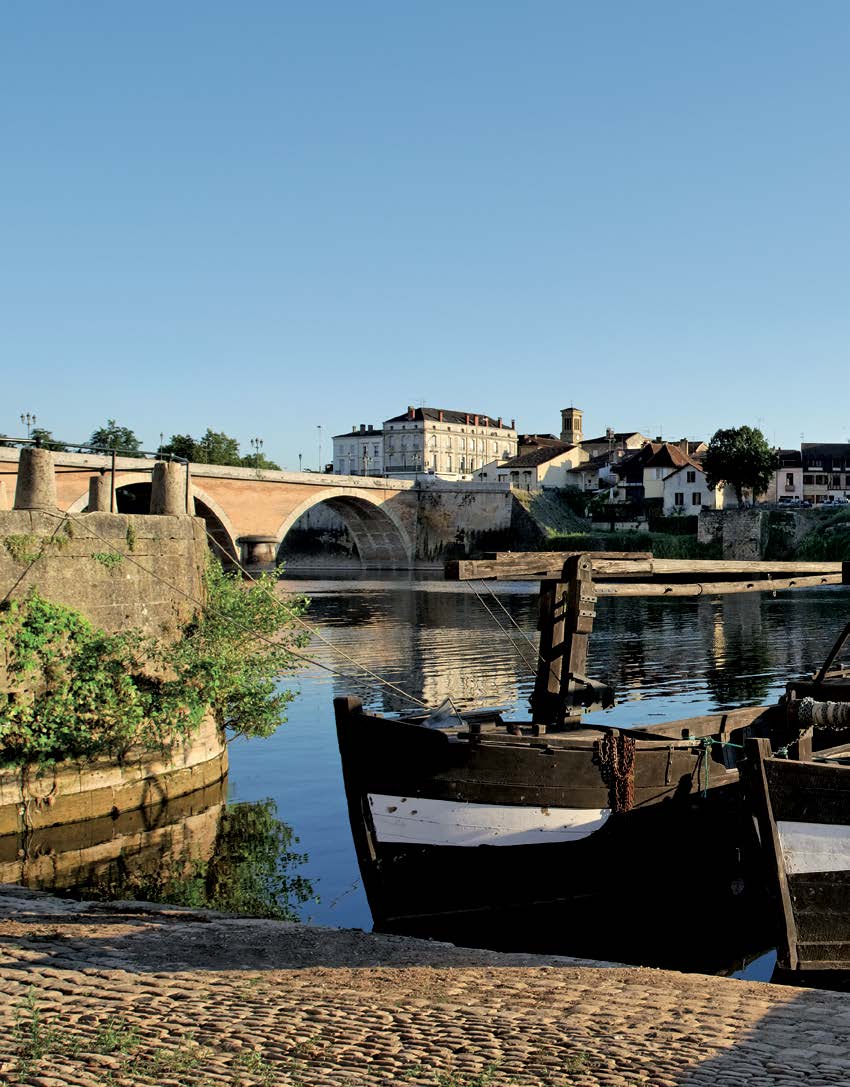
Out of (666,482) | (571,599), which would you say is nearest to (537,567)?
(571,599)

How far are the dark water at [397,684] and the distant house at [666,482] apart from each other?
1243 inches

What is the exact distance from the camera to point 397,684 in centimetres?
2709

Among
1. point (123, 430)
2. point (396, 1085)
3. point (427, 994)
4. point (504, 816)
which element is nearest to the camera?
point (396, 1085)

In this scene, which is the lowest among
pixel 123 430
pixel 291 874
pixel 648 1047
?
pixel 291 874

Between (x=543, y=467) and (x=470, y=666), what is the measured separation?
8528 centimetres

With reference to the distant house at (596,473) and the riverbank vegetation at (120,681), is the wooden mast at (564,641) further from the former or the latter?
the distant house at (596,473)

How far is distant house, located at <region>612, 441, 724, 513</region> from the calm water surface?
33.1m

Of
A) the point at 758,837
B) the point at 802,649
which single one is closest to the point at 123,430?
the point at 802,649

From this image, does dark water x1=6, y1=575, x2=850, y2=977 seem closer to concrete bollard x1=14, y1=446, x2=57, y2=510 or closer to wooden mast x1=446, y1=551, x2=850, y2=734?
wooden mast x1=446, y1=551, x2=850, y2=734

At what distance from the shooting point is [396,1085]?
18.5 ft

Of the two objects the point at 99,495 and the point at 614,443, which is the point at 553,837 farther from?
the point at 614,443

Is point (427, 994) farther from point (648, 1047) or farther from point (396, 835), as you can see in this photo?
point (396, 835)

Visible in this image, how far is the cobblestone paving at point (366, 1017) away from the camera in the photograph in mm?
5832

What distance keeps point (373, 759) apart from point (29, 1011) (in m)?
4.16
